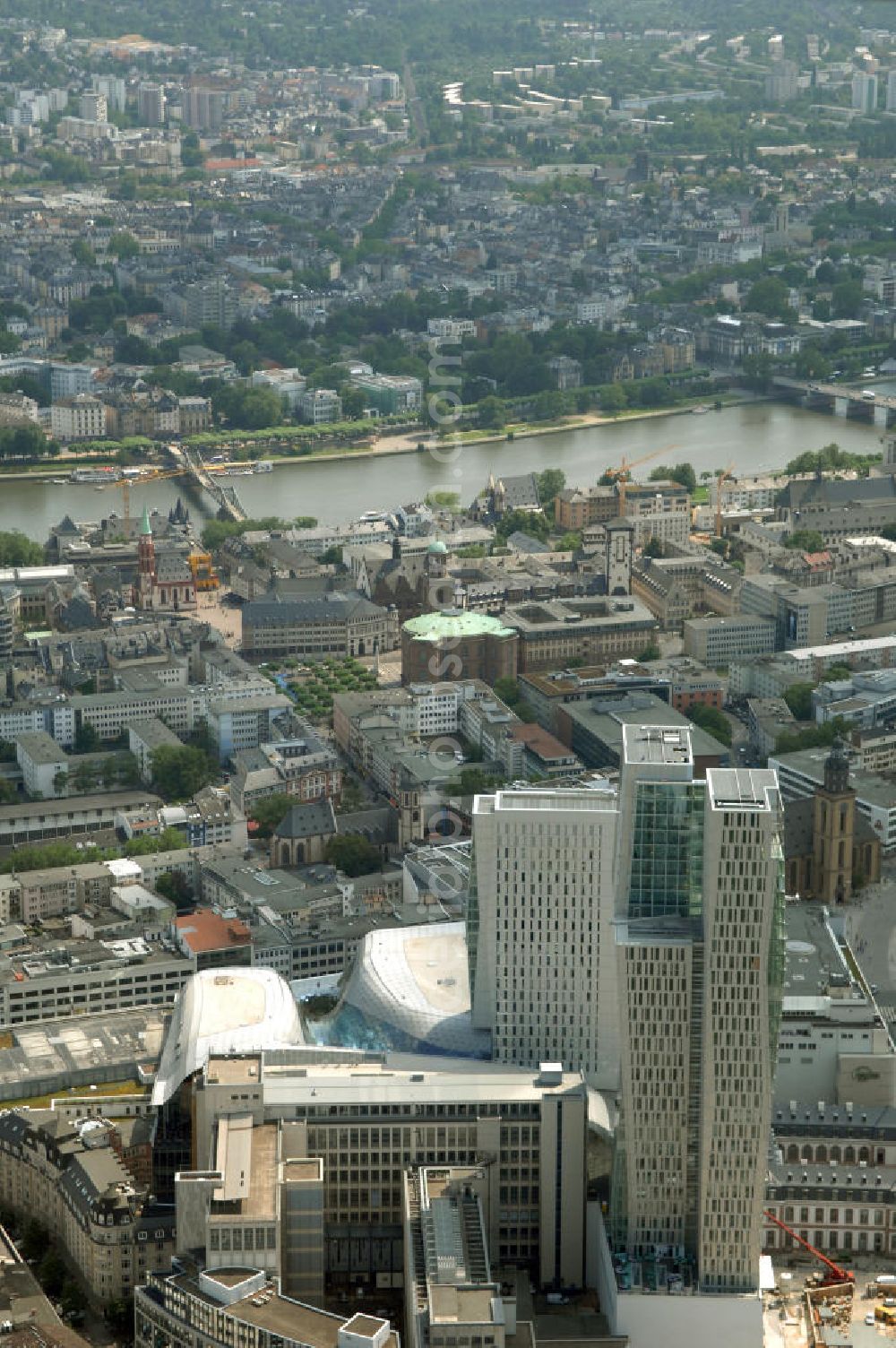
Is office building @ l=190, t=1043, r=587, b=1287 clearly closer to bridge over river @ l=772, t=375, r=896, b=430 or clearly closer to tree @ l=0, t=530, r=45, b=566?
tree @ l=0, t=530, r=45, b=566

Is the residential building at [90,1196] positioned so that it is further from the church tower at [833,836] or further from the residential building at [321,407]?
the residential building at [321,407]

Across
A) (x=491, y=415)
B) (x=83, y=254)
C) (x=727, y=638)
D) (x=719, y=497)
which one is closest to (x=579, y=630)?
(x=727, y=638)

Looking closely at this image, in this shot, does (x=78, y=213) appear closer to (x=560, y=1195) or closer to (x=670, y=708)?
(x=670, y=708)

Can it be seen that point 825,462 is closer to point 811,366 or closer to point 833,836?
point 811,366

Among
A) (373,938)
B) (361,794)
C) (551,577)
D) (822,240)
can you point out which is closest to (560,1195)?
(373,938)

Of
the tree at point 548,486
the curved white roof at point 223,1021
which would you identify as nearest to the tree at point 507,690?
the tree at point 548,486
